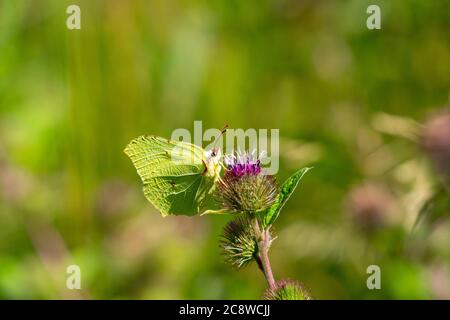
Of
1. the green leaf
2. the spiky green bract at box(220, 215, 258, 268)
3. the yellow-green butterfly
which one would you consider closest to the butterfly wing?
the yellow-green butterfly

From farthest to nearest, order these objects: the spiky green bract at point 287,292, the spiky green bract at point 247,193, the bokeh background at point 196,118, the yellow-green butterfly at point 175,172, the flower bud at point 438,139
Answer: the bokeh background at point 196,118 → the flower bud at point 438,139 → the yellow-green butterfly at point 175,172 → the spiky green bract at point 247,193 → the spiky green bract at point 287,292

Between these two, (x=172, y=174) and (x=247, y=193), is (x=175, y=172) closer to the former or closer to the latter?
(x=172, y=174)

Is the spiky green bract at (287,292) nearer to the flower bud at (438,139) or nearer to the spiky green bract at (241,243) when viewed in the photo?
the spiky green bract at (241,243)

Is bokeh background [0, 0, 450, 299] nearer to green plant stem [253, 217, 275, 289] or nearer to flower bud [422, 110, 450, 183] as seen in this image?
flower bud [422, 110, 450, 183]

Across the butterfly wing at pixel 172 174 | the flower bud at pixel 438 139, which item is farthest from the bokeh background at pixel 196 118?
the butterfly wing at pixel 172 174

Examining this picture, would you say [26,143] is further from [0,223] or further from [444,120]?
[444,120]

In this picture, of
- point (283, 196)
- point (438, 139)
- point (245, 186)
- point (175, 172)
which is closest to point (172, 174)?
point (175, 172)
